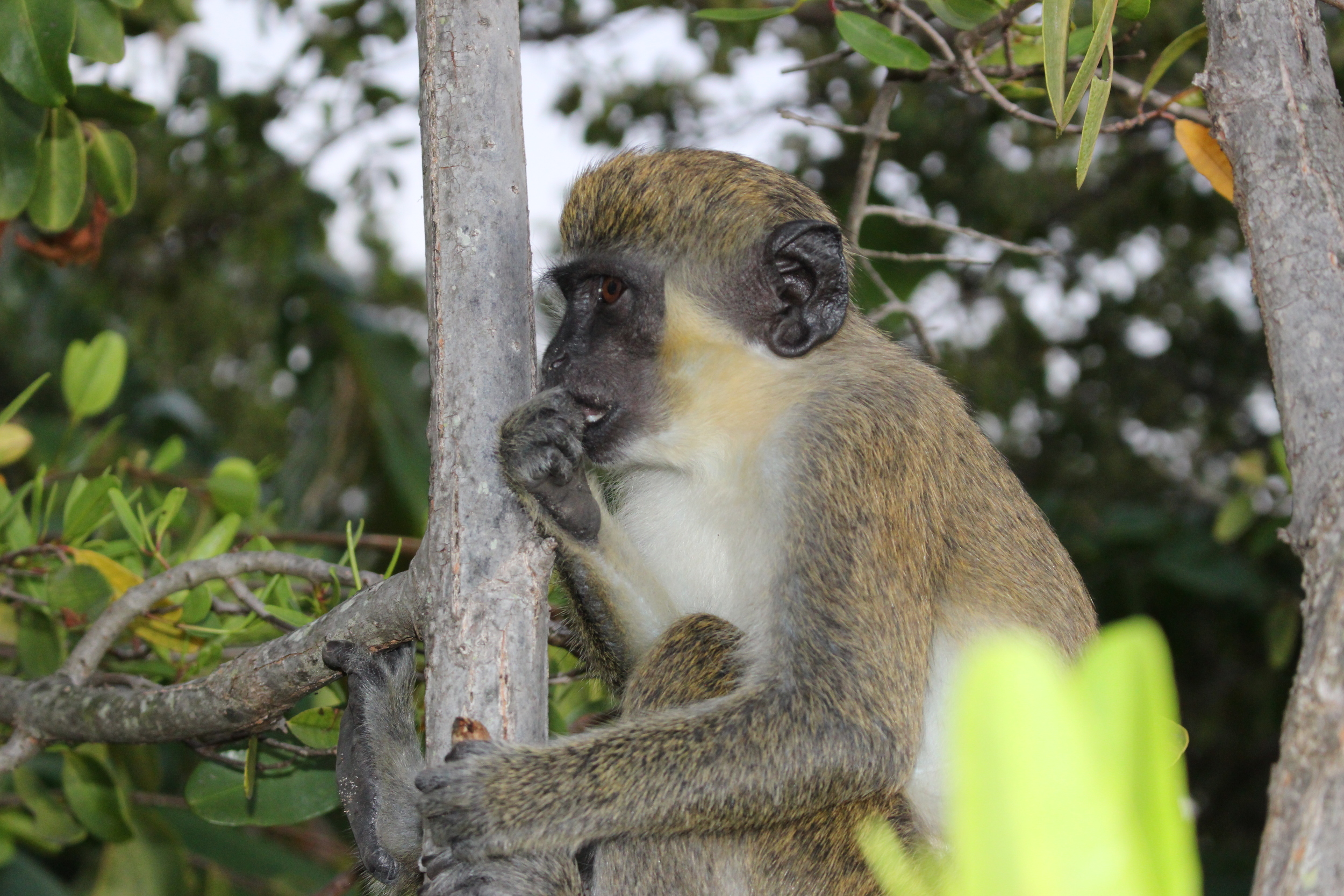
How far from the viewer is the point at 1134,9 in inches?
98.0

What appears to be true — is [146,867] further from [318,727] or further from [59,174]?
[59,174]

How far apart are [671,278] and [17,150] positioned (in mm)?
1882

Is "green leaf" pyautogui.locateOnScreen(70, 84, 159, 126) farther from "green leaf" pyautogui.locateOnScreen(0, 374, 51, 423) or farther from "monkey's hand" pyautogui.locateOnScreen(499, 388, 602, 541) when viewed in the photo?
"monkey's hand" pyautogui.locateOnScreen(499, 388, 602, 541)

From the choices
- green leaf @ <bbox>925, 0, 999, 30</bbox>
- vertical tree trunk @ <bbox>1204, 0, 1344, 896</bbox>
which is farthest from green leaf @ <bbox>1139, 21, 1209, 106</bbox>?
vertical tree trunk @ <bbox>1204, 0, 1344, 896</bbox>

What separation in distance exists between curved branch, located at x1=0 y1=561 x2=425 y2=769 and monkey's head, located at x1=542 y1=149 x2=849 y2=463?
688 mm

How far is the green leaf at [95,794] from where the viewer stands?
331 cm

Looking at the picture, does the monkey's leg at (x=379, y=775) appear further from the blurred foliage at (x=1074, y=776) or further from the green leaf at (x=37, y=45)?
the blurred foliage at (x=1074, y=776)

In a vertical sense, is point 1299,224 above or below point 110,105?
below

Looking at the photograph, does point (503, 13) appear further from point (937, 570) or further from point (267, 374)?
point (267, 374)

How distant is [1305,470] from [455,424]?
4.96ft

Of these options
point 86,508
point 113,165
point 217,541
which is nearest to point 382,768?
point 217,541

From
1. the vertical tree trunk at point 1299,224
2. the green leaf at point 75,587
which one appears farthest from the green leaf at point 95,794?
the vertical tree trunk at point 1299,224

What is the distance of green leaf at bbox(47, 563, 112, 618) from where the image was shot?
2.98m

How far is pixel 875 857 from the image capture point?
3.22ft
